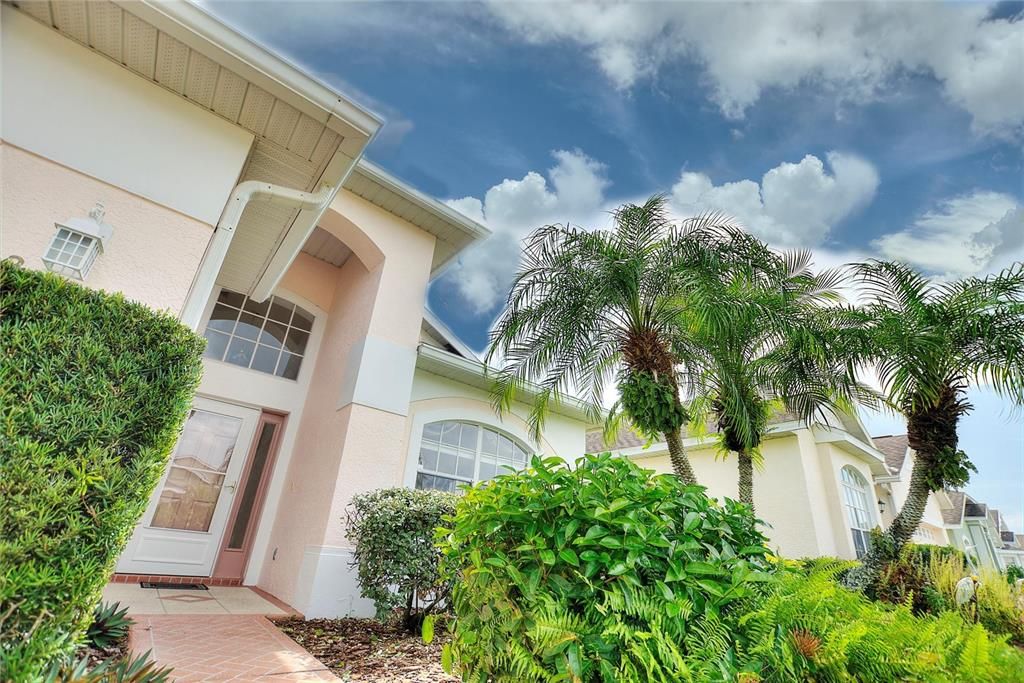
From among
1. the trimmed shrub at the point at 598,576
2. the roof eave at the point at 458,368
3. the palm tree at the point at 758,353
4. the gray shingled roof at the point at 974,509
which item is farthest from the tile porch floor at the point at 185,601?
the gray shingled roof at the point at 974,509

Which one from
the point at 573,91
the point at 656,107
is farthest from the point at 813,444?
the point at 573,91

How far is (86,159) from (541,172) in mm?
6180

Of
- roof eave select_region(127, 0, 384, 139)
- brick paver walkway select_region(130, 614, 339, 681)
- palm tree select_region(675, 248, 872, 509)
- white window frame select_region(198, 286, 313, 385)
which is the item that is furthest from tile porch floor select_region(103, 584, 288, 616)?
palm tree select_region(675, 248, 872, 509)

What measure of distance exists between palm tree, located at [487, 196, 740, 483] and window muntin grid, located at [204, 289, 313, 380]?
3908 millimetres

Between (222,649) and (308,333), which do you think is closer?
(222,649)

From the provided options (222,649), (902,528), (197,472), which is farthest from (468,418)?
(902,528)

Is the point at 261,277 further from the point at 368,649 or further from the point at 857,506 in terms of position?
the point at 857,506

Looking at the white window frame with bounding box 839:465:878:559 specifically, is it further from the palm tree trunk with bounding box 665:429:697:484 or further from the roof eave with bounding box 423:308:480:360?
the roof eave with bounding box 423:308:480:360

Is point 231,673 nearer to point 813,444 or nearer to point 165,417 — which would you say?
point 165,417

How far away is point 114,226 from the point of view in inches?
139

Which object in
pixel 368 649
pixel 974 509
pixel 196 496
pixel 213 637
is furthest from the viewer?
pixel 974 509

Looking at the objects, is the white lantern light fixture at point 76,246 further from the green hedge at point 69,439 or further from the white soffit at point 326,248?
the white soffit at point 326,248

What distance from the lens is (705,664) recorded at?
1690 mm

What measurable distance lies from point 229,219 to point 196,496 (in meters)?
5.28
